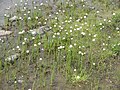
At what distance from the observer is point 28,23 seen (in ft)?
27.6

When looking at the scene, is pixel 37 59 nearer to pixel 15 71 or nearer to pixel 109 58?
pixel 15 71

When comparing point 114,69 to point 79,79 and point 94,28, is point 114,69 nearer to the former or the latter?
point 79,79

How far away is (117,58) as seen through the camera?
23.5ft

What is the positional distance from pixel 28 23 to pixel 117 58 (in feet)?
8.35

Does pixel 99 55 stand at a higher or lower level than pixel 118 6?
lower

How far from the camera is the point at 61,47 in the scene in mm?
7090

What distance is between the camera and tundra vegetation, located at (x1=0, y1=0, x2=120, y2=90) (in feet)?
21.1

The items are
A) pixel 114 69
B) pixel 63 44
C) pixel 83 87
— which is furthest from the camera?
pixel 63 44

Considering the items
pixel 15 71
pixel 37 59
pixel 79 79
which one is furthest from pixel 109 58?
pixel 15 71

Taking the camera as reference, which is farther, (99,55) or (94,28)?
(94,28)

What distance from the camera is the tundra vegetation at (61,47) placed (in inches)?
254

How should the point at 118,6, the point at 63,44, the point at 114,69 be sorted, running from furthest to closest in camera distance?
the point at 118,6 < the point at 63,44 < the point at 114,69

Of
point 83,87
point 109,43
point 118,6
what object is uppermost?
point 118,6

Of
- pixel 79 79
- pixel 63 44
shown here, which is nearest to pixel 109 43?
pixel 63 44
